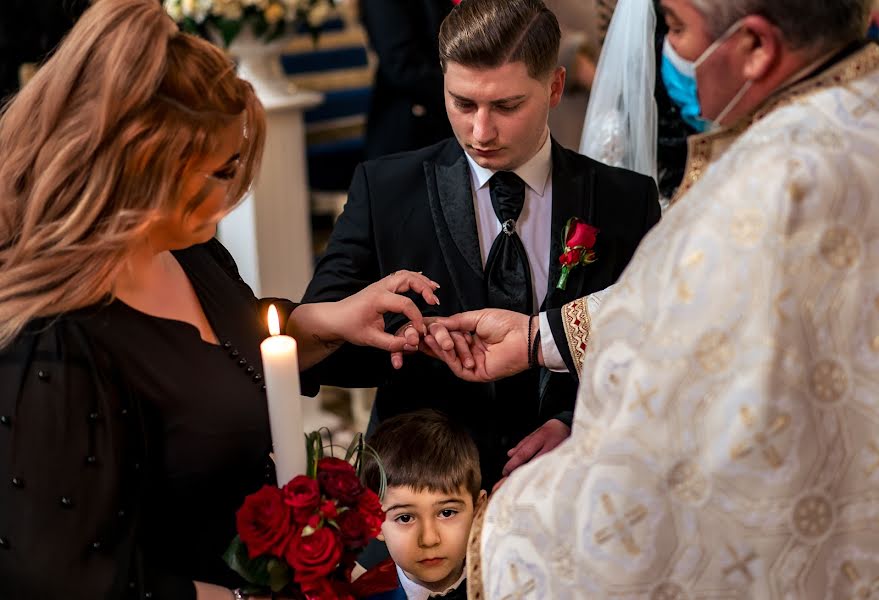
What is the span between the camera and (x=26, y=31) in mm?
5691

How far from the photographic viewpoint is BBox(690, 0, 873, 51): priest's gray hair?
1879mm

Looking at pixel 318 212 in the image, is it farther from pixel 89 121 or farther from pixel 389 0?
pixel 89 121

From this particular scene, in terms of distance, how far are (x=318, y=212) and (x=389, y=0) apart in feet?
7.26

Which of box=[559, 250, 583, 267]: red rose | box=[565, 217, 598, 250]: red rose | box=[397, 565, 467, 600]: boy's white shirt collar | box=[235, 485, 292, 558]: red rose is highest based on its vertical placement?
box=[565, 217, 598, 250]: red rose

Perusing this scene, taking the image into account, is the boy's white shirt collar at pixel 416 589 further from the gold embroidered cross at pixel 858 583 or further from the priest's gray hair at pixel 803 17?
the priest's gray hair at pixel 803 17

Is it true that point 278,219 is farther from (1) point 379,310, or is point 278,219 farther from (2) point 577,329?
(2) point 577,329

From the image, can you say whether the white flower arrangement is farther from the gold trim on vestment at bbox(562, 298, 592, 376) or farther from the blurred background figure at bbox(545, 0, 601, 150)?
the gold trim on vestment at bbox(562, 298, 592, 376)

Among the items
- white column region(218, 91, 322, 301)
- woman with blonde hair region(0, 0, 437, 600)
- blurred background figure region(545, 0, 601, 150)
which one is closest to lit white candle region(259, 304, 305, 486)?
woman with blonde hair region(0, 0, 437, 600)

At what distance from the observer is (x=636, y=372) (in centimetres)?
185

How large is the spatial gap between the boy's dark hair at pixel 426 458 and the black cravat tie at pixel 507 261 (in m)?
0.32

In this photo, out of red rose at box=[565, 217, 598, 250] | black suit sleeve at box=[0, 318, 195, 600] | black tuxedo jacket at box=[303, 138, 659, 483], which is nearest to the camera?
black suit sleeve at box=[0, 318, 195, 600]

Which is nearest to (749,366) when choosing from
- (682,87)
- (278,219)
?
(682,87)

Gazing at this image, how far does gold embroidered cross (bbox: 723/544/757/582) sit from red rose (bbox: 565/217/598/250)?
97cm

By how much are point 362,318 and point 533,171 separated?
0.57 m
